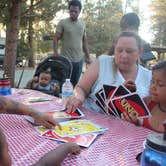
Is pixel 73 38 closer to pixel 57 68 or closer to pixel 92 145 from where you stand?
pixel 57 68

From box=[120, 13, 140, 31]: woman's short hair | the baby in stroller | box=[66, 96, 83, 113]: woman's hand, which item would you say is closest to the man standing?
the baby in stroller

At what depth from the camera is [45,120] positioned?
189 centimetres

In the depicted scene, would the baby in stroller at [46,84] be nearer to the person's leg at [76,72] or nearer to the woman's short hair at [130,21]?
the person's leg at [76,72]

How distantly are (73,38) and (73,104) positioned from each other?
10.6 ft

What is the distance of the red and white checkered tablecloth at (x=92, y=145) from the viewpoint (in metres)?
1.42

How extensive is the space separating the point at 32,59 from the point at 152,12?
1619cm

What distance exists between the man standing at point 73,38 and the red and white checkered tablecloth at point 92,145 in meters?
3.27

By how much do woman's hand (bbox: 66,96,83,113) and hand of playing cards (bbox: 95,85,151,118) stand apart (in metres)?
0.15

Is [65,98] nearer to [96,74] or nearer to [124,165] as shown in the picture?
[96,74]

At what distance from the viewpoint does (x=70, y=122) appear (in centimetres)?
199

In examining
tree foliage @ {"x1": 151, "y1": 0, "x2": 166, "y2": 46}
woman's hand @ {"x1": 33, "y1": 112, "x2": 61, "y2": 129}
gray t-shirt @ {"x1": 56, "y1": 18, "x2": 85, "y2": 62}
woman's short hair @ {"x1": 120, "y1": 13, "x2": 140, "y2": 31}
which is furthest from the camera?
tree foliage @ {"x1": 151, "y1": 0, "x2": 166, "y2": 46}

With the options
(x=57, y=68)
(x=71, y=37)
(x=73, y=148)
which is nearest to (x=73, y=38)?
(x=71, y=37)

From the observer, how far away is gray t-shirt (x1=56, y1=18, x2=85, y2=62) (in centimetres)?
537

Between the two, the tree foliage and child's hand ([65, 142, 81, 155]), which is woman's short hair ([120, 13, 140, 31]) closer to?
child's hand ([65, 142, 81, 155])
